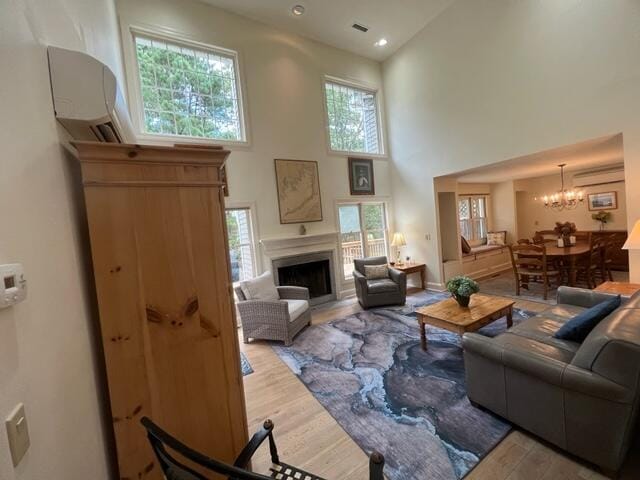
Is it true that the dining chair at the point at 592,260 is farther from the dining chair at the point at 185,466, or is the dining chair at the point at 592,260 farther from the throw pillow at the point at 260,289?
the dining chair at the point at 185,466

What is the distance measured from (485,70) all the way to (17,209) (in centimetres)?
561

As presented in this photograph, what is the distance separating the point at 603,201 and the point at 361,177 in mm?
5468

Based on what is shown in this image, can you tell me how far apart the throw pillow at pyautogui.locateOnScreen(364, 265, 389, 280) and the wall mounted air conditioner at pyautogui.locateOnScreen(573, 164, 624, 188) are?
17.7 ft

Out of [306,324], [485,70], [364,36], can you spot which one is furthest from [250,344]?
[364,36]

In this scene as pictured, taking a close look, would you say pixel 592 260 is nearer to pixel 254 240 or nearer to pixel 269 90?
pixel 254 240

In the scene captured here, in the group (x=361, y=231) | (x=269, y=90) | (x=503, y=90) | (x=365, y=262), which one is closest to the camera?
(x=503, y=90)

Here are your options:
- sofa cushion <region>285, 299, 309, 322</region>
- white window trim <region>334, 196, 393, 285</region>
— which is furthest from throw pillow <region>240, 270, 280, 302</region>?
white window trim <region>334, 196, 393, 285</region>

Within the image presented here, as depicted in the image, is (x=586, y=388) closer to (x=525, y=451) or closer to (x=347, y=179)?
(x=525, y=451)

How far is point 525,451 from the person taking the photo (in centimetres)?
172

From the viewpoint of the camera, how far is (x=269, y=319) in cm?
358

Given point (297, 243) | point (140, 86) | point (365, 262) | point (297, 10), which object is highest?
point (297, 10)

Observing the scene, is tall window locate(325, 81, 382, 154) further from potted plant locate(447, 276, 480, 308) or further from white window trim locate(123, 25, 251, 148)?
potted plant locate(447, 276, 480, 308)

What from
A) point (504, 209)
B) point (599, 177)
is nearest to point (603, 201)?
point (599, 177)

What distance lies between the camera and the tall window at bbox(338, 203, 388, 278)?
19.0 ft
